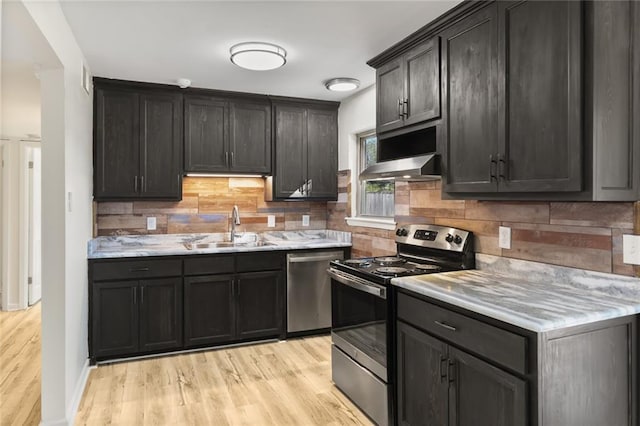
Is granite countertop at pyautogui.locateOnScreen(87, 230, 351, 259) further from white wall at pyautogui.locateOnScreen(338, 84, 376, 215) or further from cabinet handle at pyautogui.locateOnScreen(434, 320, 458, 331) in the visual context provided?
cabinet handle at pyautogui.locateOnScreen(434, 320, 458, 331)

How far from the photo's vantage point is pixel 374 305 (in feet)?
8.16

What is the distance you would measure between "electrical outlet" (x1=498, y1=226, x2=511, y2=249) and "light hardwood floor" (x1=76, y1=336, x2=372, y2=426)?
1.31m

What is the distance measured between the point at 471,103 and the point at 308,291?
237 cm

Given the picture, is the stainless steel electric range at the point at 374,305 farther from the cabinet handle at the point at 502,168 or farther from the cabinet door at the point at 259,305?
the cabinet door at the point at 259,305

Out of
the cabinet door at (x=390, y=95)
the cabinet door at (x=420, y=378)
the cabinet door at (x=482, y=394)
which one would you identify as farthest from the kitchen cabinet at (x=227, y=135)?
the cabinet door at (x=482, y=394)

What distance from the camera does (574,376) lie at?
158cm

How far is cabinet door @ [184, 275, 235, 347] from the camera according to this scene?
142 inches

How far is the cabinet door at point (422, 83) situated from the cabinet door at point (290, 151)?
1.77 meters

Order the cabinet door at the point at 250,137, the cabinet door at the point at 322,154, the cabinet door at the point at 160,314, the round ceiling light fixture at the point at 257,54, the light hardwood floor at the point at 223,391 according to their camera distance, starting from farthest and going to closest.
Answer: the cabinet door at the point at 322,154 < the cabinet door at the point at 250,137 < the cabinet door at the point at 160,314 < the round ceiling light fixture at the point at 257,54 < the light hardwood floor at the point at 223,391

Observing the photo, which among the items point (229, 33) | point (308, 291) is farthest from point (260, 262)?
point (229, 33)

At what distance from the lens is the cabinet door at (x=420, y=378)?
1995 millimetres

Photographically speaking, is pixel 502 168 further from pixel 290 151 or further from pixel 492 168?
pixel 290 151

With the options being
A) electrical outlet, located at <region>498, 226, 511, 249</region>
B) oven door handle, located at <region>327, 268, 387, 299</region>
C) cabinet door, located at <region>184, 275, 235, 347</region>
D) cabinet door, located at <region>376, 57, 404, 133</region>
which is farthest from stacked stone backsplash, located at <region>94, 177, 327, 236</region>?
electrical outlet, located at <region>498, 226, 511, 249</region>

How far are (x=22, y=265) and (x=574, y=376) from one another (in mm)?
5917
